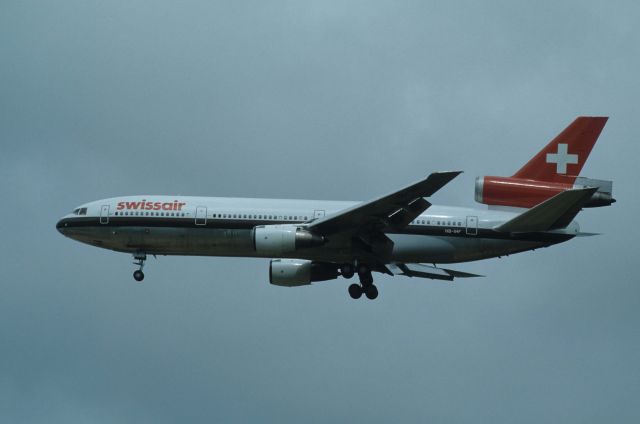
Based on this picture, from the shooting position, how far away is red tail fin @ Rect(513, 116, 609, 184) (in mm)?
46375

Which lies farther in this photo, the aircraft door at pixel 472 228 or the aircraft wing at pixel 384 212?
the aircraft door at pixel 472 228

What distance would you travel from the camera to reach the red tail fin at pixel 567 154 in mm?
46375

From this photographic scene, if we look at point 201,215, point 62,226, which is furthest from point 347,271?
point 62,226

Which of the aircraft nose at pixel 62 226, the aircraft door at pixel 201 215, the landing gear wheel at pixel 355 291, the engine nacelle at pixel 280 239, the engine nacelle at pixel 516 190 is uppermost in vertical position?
the engine nacelle at pixel 516 190

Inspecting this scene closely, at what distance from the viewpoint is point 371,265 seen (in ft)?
152

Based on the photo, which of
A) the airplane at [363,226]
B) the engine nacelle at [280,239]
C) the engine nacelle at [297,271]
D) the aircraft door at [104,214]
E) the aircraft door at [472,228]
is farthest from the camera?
the engine nacelle at [297,271]

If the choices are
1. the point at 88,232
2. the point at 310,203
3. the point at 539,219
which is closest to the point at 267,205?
the point at 310,203

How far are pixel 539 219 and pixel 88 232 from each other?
61.2ft

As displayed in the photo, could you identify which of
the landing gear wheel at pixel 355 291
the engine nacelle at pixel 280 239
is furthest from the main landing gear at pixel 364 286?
the engine nacelle at pixel 280 239

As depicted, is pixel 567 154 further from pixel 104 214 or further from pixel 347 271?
pixel 104 214

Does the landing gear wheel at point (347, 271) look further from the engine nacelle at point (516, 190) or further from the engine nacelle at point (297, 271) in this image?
the engine nacelle at point (516, 190)

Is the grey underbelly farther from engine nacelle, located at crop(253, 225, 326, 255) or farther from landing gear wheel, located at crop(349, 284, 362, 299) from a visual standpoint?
landing gear wheel, located at crop(349, 284, 362, 299)

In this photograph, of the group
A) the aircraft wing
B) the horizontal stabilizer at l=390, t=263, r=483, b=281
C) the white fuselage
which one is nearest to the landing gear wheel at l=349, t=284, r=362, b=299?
the white fuselage

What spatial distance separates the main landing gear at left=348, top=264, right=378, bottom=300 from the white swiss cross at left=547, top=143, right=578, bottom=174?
29.0 ft
